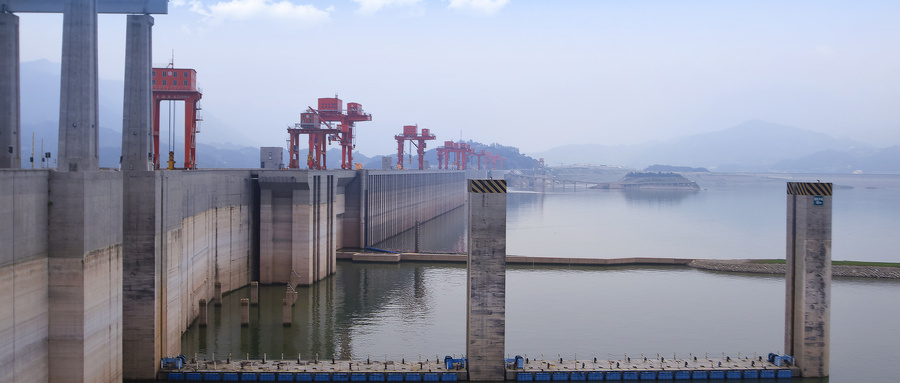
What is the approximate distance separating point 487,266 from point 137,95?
12.8 meters

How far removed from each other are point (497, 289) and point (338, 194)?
1167 inches

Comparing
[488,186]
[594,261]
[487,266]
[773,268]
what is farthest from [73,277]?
[773,268]

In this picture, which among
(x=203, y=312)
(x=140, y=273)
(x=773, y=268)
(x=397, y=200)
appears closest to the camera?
(x=140, y=273)

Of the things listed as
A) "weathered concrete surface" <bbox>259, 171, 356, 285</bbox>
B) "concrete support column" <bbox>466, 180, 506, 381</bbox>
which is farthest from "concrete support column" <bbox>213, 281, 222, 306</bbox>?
"concrete support column" <bbox>466, 180, 506, 381</bbox>

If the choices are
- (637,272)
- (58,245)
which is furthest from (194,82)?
(637,272)

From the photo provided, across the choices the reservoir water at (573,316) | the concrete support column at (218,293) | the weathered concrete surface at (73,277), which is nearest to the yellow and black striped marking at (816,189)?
the reservoir water at (573,316)

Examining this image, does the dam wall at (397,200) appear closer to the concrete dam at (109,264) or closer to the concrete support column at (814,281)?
the concrete dam at (109,264)

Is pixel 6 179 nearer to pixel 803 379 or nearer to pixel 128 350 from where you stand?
pixel 128 350

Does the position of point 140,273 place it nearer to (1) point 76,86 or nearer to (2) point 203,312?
(1) point 76,86

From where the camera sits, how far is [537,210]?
105938 millimetres

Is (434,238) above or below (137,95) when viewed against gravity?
below

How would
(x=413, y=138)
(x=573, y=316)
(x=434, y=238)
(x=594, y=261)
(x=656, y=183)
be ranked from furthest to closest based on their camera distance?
(x=656, y=183), (x=413, y=138), (x=434, y=238), (x=594, y=261), (x=573, y=316)

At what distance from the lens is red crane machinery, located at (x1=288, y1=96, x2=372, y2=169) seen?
58.8 meters

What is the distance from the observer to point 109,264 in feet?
55.4
